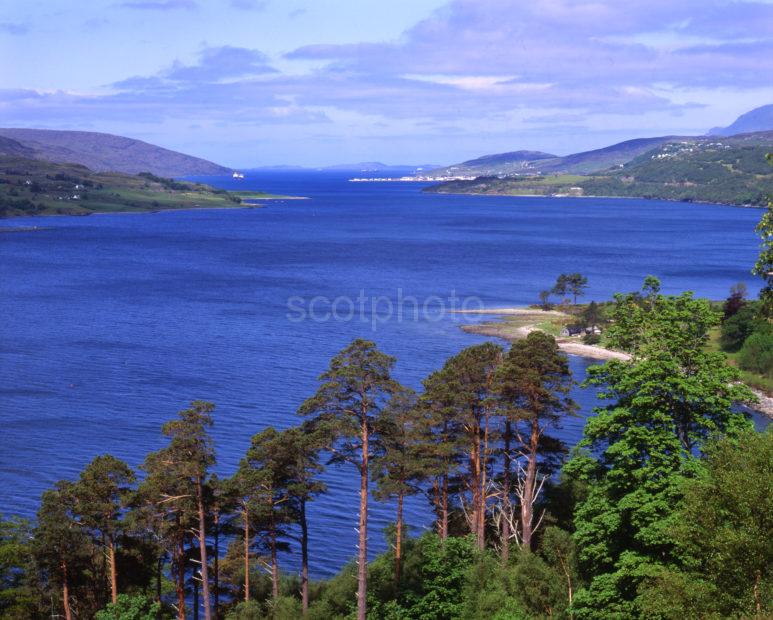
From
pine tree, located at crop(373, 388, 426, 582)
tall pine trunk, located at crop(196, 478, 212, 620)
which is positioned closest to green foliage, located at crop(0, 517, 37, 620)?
tall pine trunk, located at crop(196, 478, 212, 620)

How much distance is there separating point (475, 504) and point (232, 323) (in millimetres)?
70981

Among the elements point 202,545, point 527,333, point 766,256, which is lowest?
point 527,333

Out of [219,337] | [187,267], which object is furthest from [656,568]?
[187,267]

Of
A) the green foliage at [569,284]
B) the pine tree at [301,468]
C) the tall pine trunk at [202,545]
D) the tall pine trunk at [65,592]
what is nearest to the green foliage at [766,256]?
the pine tree at [301,468]

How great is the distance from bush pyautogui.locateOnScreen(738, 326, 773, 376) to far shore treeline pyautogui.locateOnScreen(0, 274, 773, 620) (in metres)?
47.6

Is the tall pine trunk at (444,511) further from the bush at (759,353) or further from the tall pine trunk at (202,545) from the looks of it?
the bush at (759,353)

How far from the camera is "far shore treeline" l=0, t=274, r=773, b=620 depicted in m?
19.8

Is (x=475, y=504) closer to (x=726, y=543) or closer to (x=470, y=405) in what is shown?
(x=470, y=405)

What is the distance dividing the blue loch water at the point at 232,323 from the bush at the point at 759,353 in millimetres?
15047

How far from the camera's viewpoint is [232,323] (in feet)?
334

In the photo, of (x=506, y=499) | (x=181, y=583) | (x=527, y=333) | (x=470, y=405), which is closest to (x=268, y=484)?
(x=181, y=583)

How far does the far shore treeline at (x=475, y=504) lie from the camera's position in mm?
19781

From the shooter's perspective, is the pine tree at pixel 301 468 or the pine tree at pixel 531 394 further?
the pine tree at pixel 531 394

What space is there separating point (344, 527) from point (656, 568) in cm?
2535
